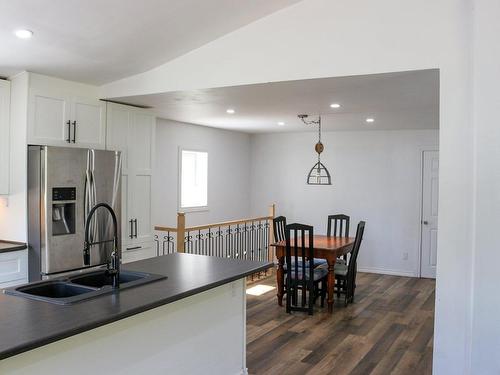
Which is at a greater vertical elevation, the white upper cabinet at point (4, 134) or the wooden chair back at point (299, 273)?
the white upper cabinet at point (4, 134)

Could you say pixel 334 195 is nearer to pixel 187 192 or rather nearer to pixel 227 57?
pixel 187 192

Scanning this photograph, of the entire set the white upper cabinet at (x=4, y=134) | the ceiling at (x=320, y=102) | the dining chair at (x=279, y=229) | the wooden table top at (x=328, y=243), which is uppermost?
the ceiling at (x=320, y=102)

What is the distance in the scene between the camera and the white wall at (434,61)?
317cm

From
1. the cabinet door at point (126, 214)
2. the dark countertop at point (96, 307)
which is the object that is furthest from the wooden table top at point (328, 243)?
the dark countertop at point (96, 307)

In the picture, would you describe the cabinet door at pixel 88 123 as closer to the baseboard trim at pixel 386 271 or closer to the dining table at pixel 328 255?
the dining table at pixel 328 255

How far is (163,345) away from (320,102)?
3095 millimetres

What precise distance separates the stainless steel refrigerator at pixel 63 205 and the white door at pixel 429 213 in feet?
17.4

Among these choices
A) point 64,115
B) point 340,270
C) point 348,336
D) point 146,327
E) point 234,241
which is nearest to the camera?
point 146,327

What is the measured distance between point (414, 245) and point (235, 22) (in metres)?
5.41

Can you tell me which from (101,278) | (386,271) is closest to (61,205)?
(101,278)

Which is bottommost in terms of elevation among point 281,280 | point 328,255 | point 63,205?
point 281,280

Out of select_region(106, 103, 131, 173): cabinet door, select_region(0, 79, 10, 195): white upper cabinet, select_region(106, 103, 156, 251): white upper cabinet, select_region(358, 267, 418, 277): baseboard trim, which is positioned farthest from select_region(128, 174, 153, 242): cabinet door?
select_region(358, 267, 418, 277): baseboard trim

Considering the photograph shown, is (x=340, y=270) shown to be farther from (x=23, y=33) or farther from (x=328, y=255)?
(x=23, y=33)

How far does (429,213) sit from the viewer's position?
759 cm
